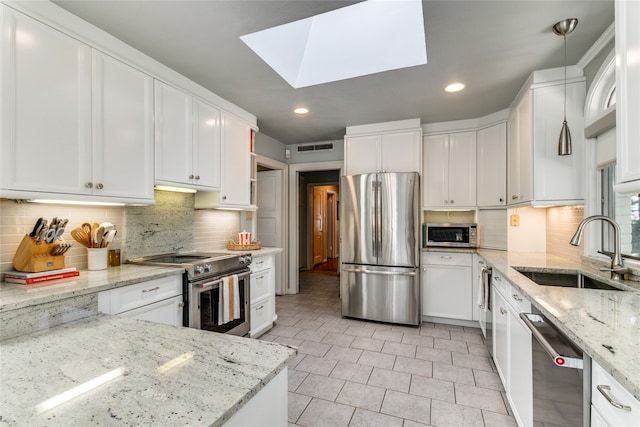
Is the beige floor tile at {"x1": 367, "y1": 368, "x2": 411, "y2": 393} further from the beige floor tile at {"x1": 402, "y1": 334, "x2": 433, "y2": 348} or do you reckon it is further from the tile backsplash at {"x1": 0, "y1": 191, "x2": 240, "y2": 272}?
the tile backsplash at {"x1": 0, "y1": 191, "x2": 240, "y2": 272}

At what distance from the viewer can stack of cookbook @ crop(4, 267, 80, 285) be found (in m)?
1.60

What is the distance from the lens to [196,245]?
10.4 feet

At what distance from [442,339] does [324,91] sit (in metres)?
2.79

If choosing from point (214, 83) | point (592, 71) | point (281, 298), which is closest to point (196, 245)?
point (214, 83)

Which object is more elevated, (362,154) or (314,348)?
(362,154)

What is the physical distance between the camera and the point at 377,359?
8.87ft

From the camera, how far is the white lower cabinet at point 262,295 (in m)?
3.09

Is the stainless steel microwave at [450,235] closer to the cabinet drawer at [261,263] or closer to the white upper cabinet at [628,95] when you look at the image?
the cabinet drawer at [261,263]

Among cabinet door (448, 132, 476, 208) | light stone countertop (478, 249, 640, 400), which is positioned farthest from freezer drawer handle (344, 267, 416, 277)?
light stone countertop (478, 249, 640, 400)

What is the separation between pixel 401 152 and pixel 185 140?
2.46 m

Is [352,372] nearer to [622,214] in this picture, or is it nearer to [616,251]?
[616,251]

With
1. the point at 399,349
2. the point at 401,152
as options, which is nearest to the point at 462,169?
the point at 401,152

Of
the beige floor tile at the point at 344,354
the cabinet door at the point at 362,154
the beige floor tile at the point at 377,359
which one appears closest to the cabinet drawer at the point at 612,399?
the beige floor tile at the point at 377,359

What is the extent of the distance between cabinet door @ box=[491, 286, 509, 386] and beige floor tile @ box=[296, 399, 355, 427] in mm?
1087
